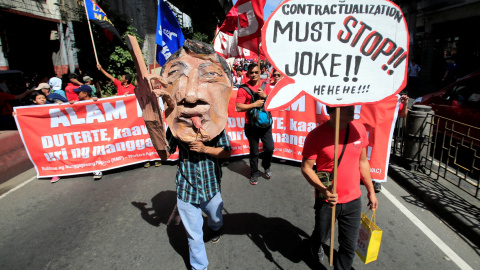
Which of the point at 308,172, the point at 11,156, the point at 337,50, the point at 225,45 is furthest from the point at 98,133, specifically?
the point at 337,50

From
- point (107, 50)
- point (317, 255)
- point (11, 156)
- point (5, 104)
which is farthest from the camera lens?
point (107, 50)

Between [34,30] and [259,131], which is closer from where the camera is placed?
[259,131]

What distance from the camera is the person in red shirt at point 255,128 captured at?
4289mm

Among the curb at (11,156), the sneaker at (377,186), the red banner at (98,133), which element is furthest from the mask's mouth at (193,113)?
the curb at (11,156)

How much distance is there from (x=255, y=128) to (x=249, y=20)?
1685mm

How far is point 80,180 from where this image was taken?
17.8 feet

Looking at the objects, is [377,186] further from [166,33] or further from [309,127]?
[166,33]

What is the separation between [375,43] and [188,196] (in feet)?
6.49

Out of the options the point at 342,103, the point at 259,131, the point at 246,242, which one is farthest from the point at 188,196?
the point at 259,131

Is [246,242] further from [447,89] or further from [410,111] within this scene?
[447,89]

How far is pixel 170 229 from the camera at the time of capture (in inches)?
142

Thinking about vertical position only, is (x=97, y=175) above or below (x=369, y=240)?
below

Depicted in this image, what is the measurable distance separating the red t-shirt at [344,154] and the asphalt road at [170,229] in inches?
39.8

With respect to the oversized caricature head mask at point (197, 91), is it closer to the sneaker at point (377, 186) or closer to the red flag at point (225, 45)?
the sneaker at point (377, 186)
